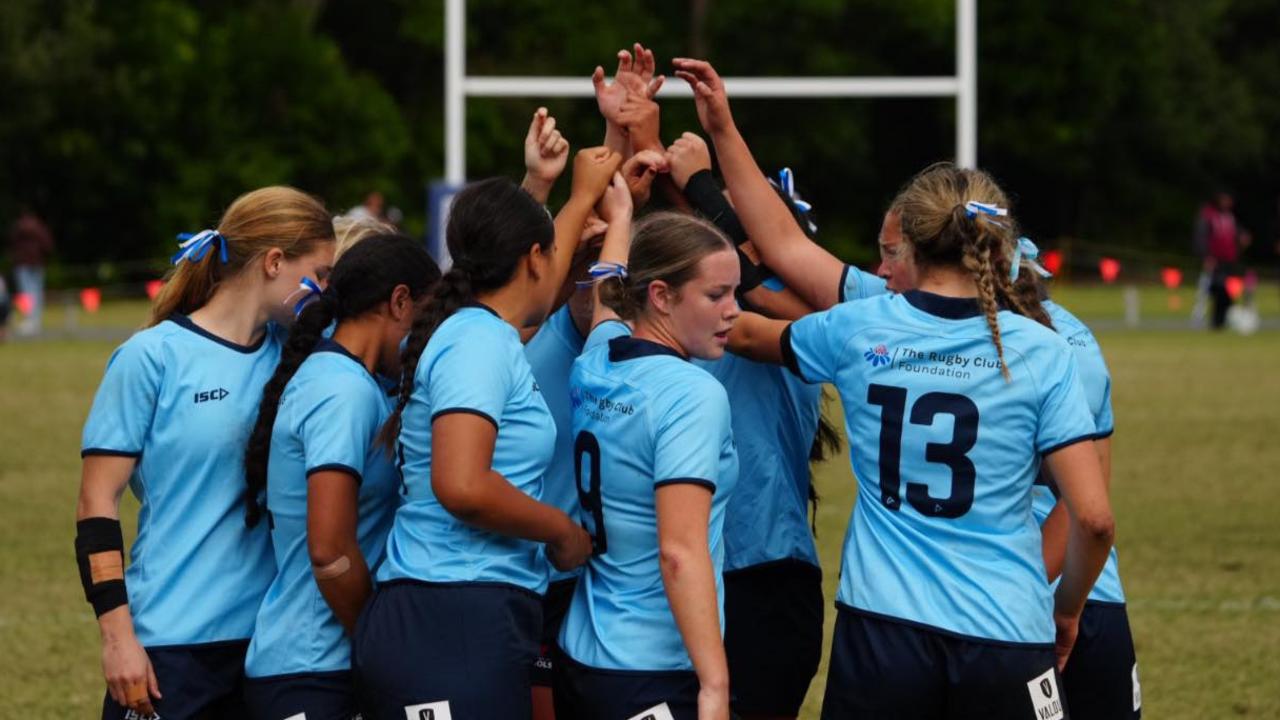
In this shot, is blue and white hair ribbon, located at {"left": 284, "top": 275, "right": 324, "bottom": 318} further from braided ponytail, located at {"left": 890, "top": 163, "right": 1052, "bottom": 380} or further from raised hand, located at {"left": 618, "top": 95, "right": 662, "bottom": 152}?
braided ponytail, located at {"left": 890, "top": 163, "right": 1052, "bottom": 380}

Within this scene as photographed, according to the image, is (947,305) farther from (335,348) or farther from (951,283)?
(335,348)

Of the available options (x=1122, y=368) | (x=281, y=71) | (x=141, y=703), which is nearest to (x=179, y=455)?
(x=141, y=703)

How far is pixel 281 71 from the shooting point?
136ft

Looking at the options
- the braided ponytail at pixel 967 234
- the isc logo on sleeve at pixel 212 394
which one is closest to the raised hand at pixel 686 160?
the braided ponytail at pixel 967 234

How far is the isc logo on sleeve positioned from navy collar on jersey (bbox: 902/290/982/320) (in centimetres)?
144

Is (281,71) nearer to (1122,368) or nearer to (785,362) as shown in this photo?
(1122,368)

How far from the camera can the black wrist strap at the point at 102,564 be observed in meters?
3.72

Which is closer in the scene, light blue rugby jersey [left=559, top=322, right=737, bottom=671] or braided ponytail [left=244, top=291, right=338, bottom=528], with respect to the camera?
light blue rugby jersey [left=559, top=322, right=737, bottom=671]

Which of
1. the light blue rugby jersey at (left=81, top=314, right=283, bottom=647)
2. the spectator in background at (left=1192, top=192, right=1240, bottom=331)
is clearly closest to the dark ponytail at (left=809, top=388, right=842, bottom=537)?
the light blue rugby jersey at (left=81, top=314, right=283, bottom=647)

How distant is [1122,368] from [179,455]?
55.7 feet

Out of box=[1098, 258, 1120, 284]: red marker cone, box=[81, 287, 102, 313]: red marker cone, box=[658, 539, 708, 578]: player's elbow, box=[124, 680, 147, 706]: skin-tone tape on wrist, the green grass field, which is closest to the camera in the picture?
box=[658, 539, 708, 578]: player's elbow

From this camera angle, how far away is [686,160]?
14.2 feet

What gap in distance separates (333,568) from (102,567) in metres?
0.53

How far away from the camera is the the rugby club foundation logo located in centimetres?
359
